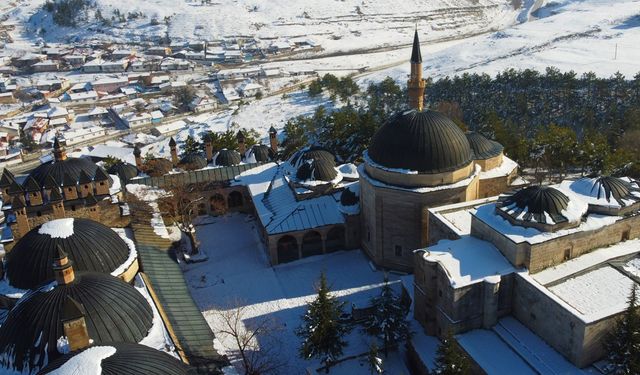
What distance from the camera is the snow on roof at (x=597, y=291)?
2253cm

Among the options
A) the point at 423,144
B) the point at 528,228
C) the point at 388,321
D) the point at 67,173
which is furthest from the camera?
the point at 67,173

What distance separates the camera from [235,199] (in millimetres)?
46125

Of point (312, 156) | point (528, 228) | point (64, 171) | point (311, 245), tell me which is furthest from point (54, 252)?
point (528, 228)

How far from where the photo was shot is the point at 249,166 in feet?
158

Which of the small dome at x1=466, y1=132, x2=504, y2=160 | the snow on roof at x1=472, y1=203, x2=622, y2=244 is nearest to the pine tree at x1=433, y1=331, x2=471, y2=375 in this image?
the snow on roof at x1=472, y1=203, x2=622, y2=244

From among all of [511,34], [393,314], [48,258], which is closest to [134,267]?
[48,258]

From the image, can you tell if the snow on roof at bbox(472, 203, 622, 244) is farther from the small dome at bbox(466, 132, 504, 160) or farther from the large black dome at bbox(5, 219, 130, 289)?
the large black dome at bbox(5, 219, 130, 289)

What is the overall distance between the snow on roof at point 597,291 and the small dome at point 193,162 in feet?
107

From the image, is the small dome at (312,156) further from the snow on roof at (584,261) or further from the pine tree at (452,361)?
the pine tree at (452,361)

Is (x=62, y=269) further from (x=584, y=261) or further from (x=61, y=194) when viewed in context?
(x=584, y=261)

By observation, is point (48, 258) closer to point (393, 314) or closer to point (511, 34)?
point (393, 314)

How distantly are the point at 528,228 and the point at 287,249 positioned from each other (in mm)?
16661

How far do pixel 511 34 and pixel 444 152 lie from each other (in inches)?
3594

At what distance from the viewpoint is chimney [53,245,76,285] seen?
840 inches
